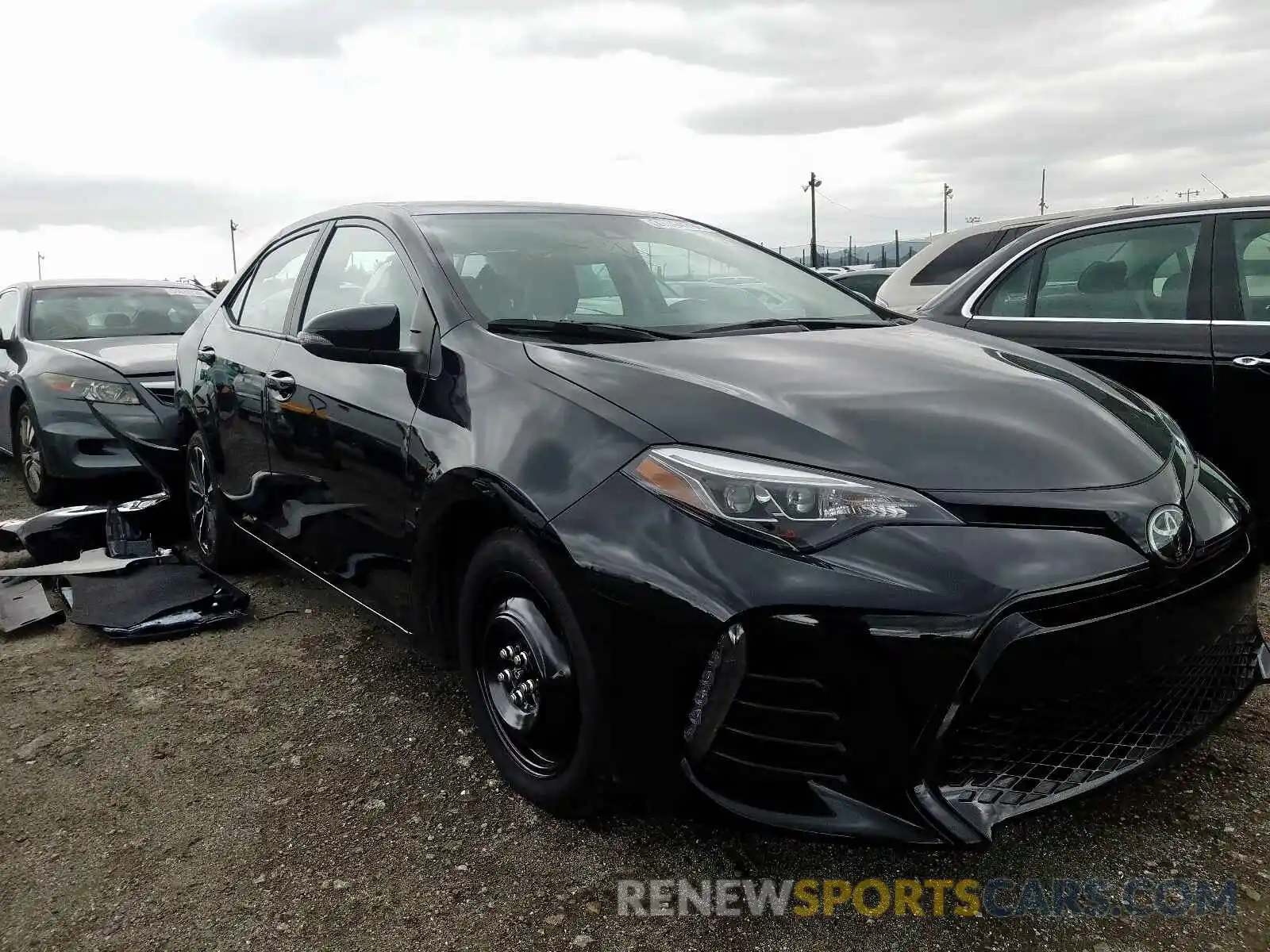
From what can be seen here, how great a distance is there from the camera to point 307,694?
3150 millimetres

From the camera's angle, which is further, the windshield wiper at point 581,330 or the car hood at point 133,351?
the car hood at point 133,351

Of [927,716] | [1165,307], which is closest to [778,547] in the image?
[927,716]

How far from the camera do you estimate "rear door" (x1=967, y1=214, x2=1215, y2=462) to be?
3766 millimetres

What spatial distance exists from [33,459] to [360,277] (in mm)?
3877

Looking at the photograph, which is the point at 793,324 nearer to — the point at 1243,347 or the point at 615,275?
the point at 615,275

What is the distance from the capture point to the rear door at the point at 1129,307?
12.4 feet

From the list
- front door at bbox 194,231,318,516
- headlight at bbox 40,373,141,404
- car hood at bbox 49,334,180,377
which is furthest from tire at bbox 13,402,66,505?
front door at bbox 194,231,318,516

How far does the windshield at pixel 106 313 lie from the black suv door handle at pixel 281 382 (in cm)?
361

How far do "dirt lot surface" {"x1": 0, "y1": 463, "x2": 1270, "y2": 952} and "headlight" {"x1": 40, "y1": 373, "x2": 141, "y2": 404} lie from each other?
2662mm

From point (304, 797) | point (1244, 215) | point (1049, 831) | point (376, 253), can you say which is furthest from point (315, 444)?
point (1244, 215)

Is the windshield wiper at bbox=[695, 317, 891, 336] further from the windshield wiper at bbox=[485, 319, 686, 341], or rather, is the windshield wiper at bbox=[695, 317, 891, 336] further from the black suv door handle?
the black suv door handle

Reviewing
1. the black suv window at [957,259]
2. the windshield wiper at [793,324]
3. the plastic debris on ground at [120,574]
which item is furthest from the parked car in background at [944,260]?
the plastic debris on ground at [120,574]

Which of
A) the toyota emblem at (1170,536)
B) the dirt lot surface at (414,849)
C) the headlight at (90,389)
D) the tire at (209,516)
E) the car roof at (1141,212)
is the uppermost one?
the car roof at (1141,212)

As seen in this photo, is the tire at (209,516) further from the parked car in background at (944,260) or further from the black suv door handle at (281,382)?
the parked car in background at (944,260)
